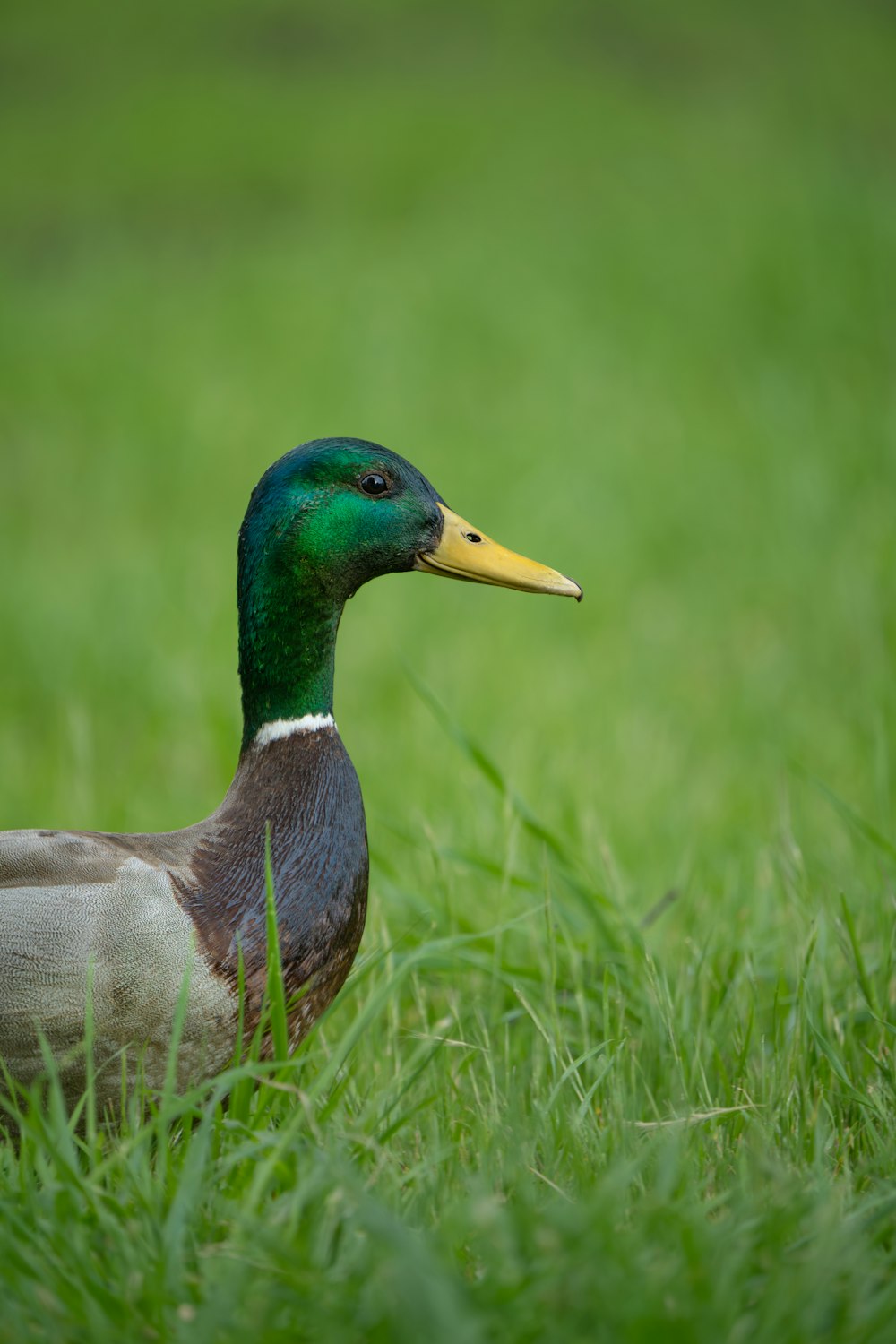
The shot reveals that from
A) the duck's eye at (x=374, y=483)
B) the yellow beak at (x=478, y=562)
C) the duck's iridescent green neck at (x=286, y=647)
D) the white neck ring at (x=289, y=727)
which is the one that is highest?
the duck's eye at (x=374, y=483)

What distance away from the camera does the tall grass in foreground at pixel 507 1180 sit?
3.84 feet

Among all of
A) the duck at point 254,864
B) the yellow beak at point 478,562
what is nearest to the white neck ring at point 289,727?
the duck at point 254,864

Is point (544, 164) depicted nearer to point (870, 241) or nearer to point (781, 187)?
point (781, 187)

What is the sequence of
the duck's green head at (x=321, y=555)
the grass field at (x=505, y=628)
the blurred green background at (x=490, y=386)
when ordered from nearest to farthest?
the grass field at (x=505, y=628)
the duck's green head at (x=321, y=555)
the blurred green background at (x=490, y=386)

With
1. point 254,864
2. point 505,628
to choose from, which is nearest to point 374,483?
point 254,864

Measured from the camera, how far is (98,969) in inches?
63.0

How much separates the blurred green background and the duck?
2.25 ft

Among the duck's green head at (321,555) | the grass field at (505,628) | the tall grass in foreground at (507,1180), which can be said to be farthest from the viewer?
the duck's green head at (321,555)

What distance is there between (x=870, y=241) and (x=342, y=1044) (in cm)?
672

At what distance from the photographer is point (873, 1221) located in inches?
55.6

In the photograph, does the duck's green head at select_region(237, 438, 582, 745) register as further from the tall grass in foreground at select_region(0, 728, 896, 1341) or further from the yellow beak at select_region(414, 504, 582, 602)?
the tall grass in foreground at select_region(0, 728, 896, 1341)

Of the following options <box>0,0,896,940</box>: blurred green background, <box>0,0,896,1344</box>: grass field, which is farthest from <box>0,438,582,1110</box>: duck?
<box>0,0,896,940</box>: blurred green background

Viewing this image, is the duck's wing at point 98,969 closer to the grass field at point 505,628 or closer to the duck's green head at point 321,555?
the grass field at point 505,628

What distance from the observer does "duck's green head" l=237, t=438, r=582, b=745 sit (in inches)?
73.0
